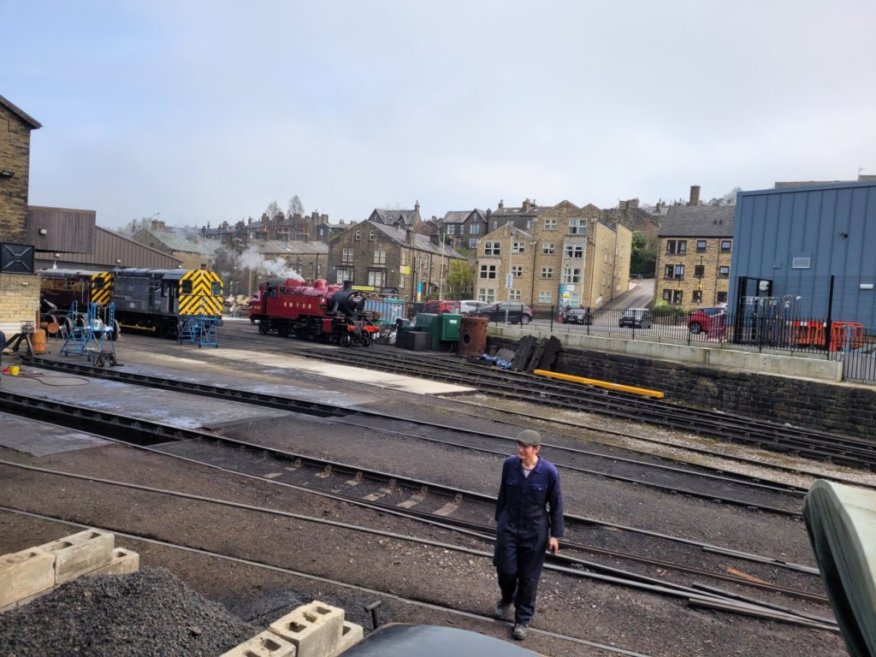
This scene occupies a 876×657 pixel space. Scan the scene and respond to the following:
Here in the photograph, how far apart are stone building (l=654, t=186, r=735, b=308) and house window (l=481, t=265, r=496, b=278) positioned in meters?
14.5

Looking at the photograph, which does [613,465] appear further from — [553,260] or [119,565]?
[553,260]

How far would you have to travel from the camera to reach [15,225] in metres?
22.3

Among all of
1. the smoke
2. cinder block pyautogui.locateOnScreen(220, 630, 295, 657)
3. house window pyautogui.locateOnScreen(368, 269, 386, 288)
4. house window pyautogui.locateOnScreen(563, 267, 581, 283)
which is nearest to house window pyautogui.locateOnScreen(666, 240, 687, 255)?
house window pyautogui.locateOnScreen(563, 267, 581, 283)

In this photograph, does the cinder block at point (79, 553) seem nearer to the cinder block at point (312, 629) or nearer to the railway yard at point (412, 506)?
the railway yard at point (412, 506)

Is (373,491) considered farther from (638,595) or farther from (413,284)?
(413,284)

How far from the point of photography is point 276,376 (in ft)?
60.0

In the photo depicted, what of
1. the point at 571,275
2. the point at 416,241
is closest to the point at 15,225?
the point at 571,275

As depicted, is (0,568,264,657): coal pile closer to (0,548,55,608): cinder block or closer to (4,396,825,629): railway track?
(0,548,55,608): cinder block

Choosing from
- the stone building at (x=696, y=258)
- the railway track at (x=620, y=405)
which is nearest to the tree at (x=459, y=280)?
the stone building at (x=696, y=258)

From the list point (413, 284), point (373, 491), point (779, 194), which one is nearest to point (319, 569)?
point (373, 491)

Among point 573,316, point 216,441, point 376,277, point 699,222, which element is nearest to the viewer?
point 216,441

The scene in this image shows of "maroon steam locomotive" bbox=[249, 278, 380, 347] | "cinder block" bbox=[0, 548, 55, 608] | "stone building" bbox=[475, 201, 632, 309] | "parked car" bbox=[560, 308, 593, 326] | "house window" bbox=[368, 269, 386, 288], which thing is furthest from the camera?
"house window" bbox=[368, 269, 386, 288]

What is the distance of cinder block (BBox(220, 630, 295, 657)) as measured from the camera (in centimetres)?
314

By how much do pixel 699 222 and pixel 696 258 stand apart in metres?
3.43
